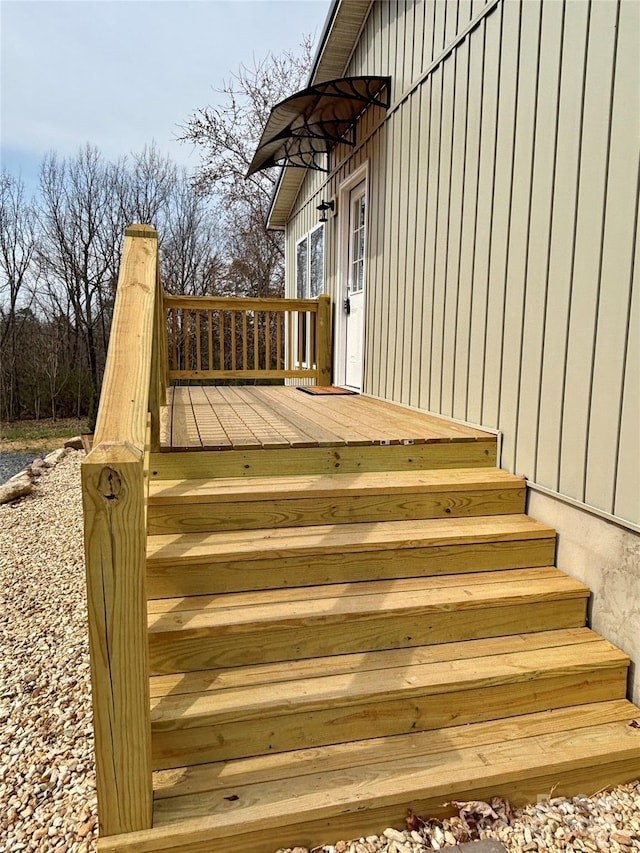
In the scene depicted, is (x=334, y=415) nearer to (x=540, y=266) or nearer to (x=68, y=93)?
(x=540, y=266)

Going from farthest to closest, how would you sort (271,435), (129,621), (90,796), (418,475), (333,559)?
(271,435), (418,475), (333,559), (90,796), (129,621)

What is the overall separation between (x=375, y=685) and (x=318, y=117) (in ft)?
16.4

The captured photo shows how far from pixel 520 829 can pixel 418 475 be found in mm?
1415

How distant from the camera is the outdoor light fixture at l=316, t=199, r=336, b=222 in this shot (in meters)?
6.24

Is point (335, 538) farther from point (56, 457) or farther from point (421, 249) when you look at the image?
point (56, 457)

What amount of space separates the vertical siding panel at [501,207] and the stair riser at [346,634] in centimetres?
104

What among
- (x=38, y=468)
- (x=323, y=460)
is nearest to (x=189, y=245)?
(x=38, y=468)

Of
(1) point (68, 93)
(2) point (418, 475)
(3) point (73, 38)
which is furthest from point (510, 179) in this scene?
(1) point (68, 93)

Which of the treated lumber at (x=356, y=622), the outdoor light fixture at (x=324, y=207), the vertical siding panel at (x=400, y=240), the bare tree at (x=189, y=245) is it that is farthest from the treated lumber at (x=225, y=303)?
the bare tree at (x=189, y=245)

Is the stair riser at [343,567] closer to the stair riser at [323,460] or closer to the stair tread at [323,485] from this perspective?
the stair tread at [323,485]

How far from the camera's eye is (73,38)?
10.9m

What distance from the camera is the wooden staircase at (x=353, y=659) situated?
154 cm

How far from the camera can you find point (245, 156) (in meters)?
14.1

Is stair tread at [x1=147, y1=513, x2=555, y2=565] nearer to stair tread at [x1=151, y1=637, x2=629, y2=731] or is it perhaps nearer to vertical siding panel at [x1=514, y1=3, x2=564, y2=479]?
vertical siding panel at [x1=514, y1=3, x2=564, y2=479]
